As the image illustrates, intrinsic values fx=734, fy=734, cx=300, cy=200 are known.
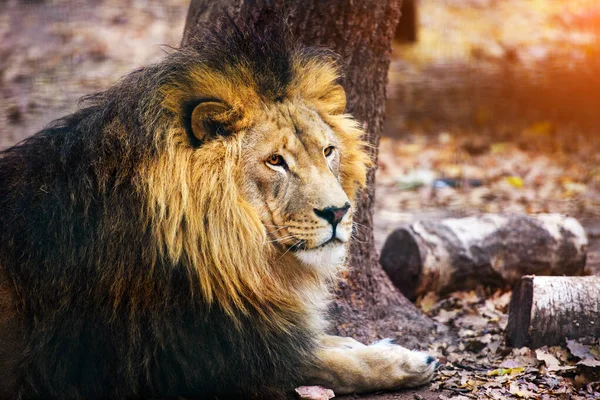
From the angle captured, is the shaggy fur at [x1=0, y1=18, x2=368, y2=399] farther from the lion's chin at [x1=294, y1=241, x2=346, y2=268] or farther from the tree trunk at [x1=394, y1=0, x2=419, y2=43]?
the tree trunk at [x1=394, y1=0, x2=419, y2=43]

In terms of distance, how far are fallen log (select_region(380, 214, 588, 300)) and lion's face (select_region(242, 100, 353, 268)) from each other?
6.16 feet

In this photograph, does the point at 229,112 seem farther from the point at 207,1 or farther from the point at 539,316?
the point at 539,316

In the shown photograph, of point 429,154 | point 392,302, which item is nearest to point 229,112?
point 392,302

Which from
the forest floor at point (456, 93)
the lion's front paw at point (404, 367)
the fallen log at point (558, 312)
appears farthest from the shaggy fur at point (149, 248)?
the forest floor at point (456, 93)

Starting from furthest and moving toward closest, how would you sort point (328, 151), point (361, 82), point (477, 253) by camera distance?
point (477, 253) → point (361, 82) → point (328, 151)

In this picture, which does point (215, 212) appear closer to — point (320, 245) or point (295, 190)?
point (295, 190)

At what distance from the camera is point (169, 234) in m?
3.34

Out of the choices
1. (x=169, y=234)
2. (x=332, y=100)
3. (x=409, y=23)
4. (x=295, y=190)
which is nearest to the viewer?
(x=169, y=234)

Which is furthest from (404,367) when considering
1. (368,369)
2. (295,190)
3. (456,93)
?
(456,93)

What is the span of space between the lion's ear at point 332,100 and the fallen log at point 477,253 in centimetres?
166

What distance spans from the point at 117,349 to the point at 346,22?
2.39 meters

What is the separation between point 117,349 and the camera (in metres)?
3.46

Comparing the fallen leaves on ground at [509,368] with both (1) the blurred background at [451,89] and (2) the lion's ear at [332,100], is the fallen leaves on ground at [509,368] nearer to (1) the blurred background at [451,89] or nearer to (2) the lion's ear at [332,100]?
(2) the lion's ear at [332,100]

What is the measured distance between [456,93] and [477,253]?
6.69 metres
